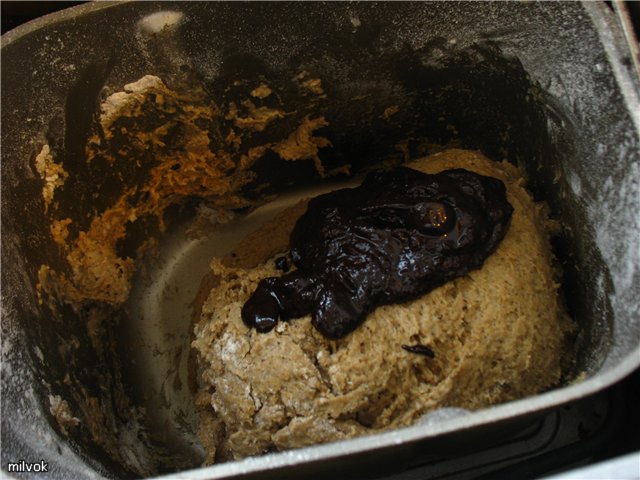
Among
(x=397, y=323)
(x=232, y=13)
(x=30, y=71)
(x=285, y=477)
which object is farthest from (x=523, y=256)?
(x=30, y=71)

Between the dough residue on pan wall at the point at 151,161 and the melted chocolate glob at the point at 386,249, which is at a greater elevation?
the dough residue on pan wall at the point at 151,161

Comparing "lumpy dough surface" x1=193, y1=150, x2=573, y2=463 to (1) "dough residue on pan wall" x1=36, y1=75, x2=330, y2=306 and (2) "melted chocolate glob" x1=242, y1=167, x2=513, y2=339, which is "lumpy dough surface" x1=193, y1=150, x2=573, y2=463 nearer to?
(2) "melted chocolate glob" x1=242, y1=167, x2=513, y2=339

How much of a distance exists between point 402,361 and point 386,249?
0.23 meters

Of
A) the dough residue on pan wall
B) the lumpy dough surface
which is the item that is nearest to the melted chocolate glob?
the lumpy dough surface

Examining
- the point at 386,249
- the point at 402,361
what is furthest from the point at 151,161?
the point at 402,361

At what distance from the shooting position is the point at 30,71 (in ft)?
3.84

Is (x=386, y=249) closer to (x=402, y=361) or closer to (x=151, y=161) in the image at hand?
(x=402, y=361)

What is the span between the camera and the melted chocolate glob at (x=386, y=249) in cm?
122

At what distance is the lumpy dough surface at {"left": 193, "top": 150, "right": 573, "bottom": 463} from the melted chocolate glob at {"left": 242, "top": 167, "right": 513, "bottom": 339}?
0.03m

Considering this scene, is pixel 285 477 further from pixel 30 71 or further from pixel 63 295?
pixel 30 71

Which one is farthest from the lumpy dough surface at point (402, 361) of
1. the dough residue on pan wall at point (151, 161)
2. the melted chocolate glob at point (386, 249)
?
the dough residue on pan wall at point (151, 161)

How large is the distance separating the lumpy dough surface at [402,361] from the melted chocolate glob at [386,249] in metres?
0.03

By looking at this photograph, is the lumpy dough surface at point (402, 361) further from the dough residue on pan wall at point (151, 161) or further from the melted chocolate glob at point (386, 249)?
the dough residue on pan wall at point (151, 161)

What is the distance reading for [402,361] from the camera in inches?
47.1
